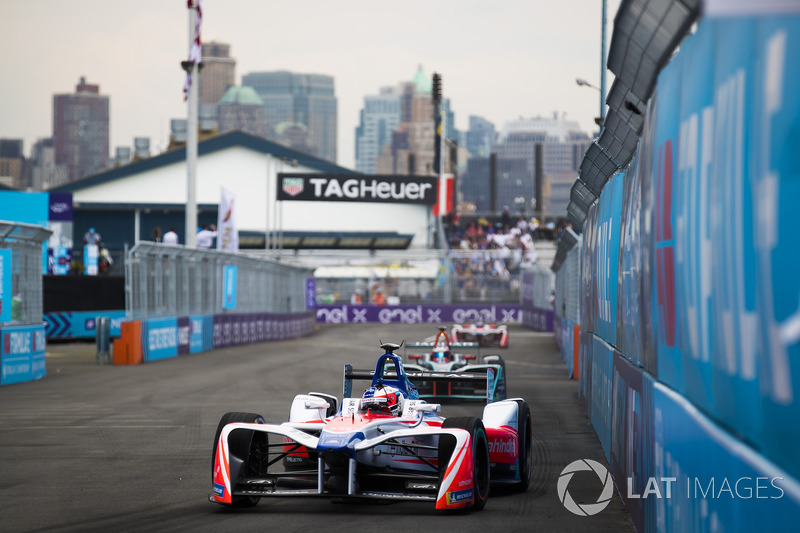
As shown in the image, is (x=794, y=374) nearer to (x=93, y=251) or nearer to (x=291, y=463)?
(x=291, y=463)

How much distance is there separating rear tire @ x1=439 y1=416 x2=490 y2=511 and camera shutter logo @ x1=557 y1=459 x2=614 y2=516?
0.66 meters

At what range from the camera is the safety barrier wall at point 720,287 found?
3.12m

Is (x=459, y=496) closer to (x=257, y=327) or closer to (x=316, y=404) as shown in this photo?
(x=316, y=404)

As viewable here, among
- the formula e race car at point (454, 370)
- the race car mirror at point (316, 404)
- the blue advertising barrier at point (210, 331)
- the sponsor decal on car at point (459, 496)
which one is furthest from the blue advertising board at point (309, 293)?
the sponsor decal on car at point (459, 496)

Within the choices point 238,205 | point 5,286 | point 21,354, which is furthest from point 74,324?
point 238,205

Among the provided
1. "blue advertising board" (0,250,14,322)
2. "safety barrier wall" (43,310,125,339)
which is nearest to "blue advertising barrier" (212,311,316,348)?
"safety barrier wall" (43,310,125,339)

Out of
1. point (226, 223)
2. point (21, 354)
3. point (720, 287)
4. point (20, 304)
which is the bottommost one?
point (21, 354)

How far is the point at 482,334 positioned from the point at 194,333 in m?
8.80

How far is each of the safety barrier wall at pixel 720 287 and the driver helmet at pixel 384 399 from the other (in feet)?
6.92

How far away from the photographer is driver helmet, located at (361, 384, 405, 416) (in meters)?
8.50

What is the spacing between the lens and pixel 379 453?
8102mm

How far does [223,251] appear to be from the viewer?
103 ft

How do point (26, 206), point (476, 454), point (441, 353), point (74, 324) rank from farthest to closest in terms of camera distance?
1. point (26, 206)
2. point (74, 324)
3. point (441, 353)
4. point (476, 454)

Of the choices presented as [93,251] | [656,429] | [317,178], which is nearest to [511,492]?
[656,429]
